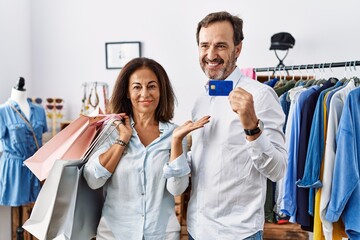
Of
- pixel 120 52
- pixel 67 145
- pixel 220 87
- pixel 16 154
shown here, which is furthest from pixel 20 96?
pixel 220 87

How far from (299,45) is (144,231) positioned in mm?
2460

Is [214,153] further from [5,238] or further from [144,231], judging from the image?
[5,238]

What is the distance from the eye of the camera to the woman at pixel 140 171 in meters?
1.47

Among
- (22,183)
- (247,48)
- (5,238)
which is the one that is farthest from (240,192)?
(5,238)

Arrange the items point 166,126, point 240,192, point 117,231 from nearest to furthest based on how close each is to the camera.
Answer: point 240,192 < point 117,231 < point 166,126

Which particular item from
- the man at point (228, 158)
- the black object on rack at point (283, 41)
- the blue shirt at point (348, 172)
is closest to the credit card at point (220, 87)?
the man at point (228, 158)

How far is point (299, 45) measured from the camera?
337 centimetres

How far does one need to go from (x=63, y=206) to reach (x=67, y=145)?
0.24 m

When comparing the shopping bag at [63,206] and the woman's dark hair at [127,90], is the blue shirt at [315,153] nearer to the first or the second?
the woman's dark hair at [127,90]

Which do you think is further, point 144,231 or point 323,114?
point 323,114

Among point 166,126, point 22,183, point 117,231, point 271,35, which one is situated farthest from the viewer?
point 271,35

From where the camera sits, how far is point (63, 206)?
1440 millimetres

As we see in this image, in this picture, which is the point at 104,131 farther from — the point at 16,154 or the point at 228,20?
the point at 16,154

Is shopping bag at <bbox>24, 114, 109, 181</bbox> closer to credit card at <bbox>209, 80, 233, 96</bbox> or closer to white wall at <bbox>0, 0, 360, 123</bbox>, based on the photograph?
credit card at <bbox>209, 80, 233, 96</bbox>
